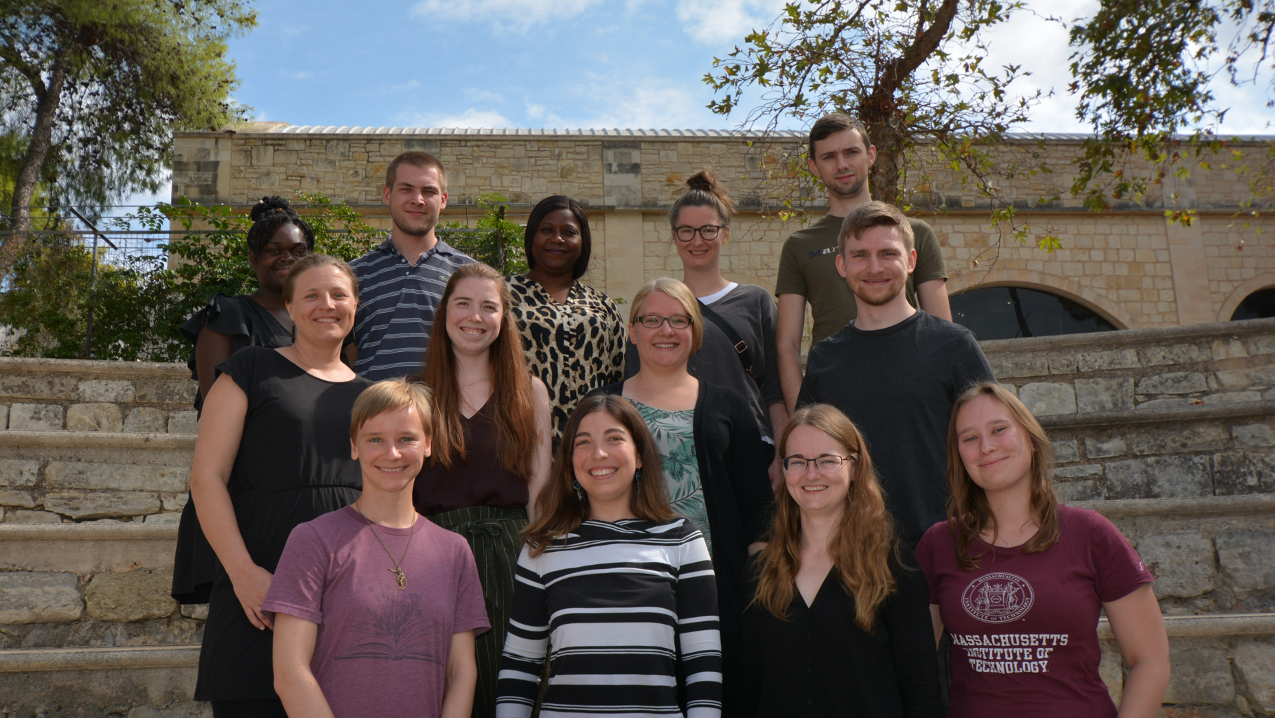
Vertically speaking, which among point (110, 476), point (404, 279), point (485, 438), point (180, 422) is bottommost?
point (110, 476)

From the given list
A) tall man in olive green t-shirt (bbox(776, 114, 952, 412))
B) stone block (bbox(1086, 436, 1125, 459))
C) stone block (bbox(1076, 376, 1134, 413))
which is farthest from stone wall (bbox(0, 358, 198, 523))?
stone block (bbox(1076, 376, 1134, 413))

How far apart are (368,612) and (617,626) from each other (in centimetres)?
65

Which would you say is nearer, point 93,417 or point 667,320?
point 667,320

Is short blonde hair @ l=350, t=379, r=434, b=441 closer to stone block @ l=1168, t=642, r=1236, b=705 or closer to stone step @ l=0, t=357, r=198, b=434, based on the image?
stone block @ l=1168, t=642, r=1236, b=705

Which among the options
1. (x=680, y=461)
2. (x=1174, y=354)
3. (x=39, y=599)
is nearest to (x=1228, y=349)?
(x=1174, y=354)

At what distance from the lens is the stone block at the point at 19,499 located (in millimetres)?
4578

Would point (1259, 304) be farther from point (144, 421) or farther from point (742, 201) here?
point (144, 421)

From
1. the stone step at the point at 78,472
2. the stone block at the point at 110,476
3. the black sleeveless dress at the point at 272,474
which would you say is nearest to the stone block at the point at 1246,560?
the black sleeveless dress at the point at 272,474

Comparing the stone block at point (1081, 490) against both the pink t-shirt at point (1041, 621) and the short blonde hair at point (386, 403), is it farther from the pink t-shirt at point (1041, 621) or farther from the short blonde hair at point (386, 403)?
the short blonde hair at point (386, 403)

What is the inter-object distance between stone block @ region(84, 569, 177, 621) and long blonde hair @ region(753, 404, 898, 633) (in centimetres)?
294

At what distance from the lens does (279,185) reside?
39.5 feet

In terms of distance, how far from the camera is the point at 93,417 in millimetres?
5980

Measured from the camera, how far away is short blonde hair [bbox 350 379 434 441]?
224 centimetres

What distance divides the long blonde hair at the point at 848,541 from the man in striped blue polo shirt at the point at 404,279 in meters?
1.48
